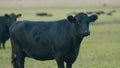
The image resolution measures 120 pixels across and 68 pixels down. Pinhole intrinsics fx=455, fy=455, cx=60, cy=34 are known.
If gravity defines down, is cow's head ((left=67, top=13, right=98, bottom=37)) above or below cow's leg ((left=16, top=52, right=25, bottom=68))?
above

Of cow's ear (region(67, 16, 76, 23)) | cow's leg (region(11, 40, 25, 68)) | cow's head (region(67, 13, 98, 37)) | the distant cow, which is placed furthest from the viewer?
the distant cow

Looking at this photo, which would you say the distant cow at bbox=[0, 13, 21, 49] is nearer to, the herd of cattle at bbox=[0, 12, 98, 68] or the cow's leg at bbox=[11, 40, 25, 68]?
the cow's leg at bbox=[11, 40, 25, 68]

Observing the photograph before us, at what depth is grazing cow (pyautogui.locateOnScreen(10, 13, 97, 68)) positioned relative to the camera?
1130 cm

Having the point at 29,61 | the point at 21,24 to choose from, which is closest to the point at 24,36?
the point at 21,24

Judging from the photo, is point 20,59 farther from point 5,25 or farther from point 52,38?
point 5,25

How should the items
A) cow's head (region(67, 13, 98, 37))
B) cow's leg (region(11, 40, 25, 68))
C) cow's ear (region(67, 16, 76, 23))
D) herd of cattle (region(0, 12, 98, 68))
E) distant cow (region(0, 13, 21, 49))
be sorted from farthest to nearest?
1. distant cow (region(0, 13, 21, 49))
2. cow's leg (region(11, 40, 25, 68))
3. herd of cattle (region(0, 12, 98, 68))
4. cow's ear (region(67, 16, 76, 23))
5. cow's head (region(67, 13, 98, 37))

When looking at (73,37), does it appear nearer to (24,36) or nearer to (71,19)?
(71,19)

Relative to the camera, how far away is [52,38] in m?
11.7

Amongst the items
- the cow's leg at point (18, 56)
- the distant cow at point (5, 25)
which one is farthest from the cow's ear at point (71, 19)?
the distant cow at point (5, 25)

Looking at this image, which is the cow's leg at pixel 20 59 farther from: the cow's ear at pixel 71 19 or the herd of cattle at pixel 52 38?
the cow's ear at pixel 71 19

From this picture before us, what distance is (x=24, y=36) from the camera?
12383mm

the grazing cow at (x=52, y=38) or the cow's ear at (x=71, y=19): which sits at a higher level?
the cow's ear at (x=71, y=19)

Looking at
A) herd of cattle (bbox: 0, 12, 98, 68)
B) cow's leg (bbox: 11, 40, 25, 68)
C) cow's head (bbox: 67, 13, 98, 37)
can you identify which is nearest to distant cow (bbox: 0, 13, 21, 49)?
cow's leg (bbox: 11, 40, 25, 68)

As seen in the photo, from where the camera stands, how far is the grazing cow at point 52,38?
1130 cm
